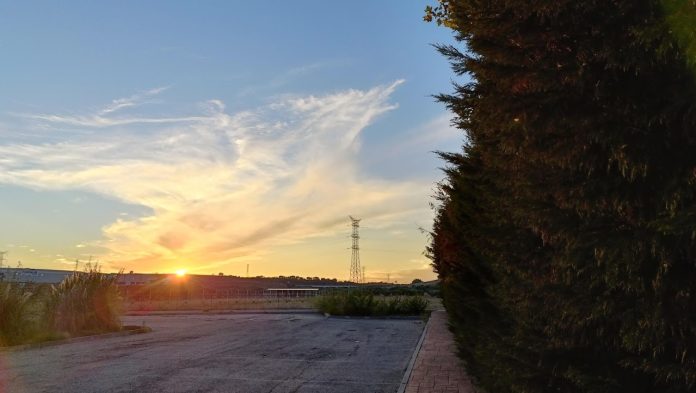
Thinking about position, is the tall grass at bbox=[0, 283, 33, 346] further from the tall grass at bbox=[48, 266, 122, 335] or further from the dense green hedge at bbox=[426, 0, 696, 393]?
the dense green hedge at bbox=[426, 0, 696, 393]

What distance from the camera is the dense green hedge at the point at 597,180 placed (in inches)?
102

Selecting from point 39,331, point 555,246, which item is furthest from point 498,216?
point 39,331

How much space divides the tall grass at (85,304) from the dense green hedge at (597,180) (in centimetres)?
2033

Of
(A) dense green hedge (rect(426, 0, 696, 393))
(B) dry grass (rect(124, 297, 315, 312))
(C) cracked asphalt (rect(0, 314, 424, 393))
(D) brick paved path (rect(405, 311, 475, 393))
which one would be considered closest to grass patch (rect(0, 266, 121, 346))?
(C) cracked asphalt (rect(0, 314, 424, 393))

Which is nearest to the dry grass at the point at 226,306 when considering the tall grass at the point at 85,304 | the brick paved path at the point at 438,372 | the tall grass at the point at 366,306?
the tall grass at the point at 366,306

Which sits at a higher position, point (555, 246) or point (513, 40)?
point (513, 40)

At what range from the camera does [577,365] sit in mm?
3479

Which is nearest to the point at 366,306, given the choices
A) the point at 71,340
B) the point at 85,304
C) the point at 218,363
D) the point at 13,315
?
the point at 85,304

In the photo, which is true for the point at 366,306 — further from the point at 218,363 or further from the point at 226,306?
the point at 218,363

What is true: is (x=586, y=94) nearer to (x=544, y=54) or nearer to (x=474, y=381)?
(x=544, y=54)

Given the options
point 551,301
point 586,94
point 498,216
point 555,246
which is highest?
point 586,94

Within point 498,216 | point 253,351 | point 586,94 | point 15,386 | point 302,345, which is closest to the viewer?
point 586,94

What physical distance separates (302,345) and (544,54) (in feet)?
51.2

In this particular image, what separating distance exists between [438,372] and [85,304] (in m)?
15.4
